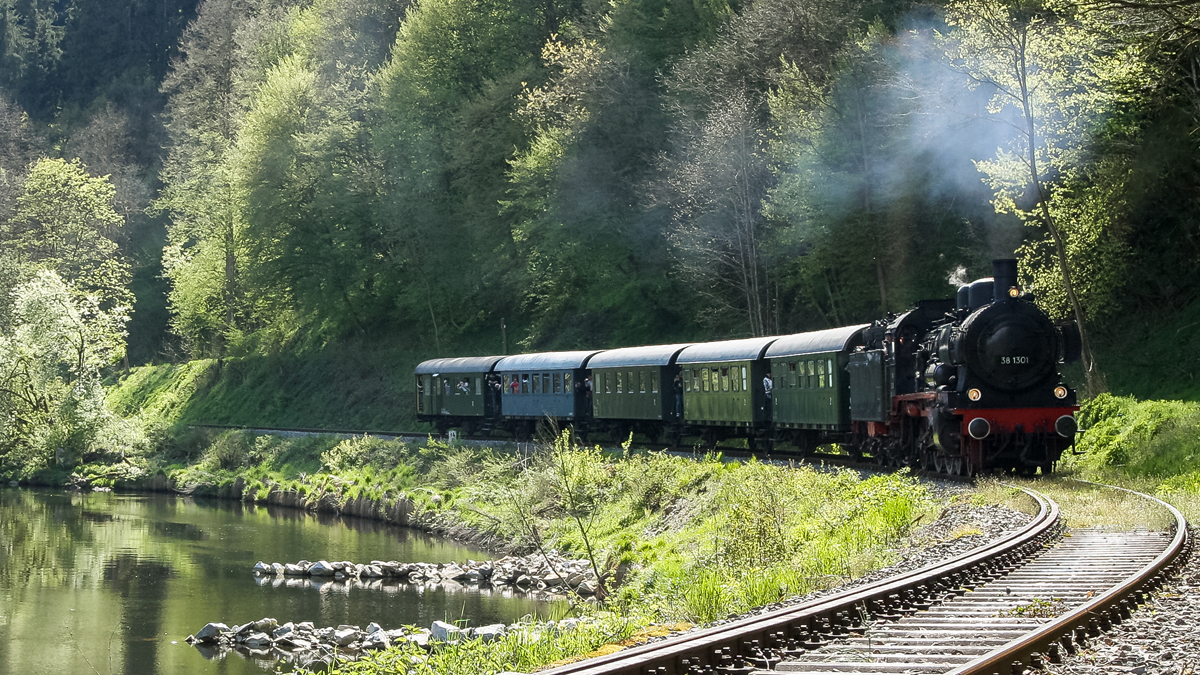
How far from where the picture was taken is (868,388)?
73.0 feet

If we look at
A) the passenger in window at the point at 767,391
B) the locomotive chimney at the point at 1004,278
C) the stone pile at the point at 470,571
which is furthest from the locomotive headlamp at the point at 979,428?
the passenger in window at the point at 767,391

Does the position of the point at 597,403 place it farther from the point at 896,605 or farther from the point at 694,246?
the point at 896,605

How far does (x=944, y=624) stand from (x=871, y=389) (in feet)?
46.7

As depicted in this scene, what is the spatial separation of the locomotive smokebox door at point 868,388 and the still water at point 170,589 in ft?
22.8

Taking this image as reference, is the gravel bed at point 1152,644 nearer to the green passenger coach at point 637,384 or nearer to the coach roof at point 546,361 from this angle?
the green passenger coach at point 637,384

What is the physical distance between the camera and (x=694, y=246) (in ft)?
129

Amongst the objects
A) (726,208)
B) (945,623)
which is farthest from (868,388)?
(726,208)

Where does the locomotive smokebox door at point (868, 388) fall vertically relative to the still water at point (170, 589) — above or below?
above

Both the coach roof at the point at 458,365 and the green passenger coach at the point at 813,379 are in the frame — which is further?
the coach roof at the point at 458,365

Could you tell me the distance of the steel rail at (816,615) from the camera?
6.70 m

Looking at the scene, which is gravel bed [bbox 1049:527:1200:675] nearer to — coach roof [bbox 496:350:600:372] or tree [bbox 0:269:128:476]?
coach roof [bbox 496:350:600:372]

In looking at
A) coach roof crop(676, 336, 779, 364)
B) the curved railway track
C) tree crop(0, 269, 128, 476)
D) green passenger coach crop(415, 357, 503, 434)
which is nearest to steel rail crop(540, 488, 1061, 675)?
the curved railway track

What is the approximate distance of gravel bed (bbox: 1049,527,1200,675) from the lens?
675 centimetres

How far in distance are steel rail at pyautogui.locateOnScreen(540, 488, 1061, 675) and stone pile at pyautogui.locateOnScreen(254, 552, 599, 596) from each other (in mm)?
10283
